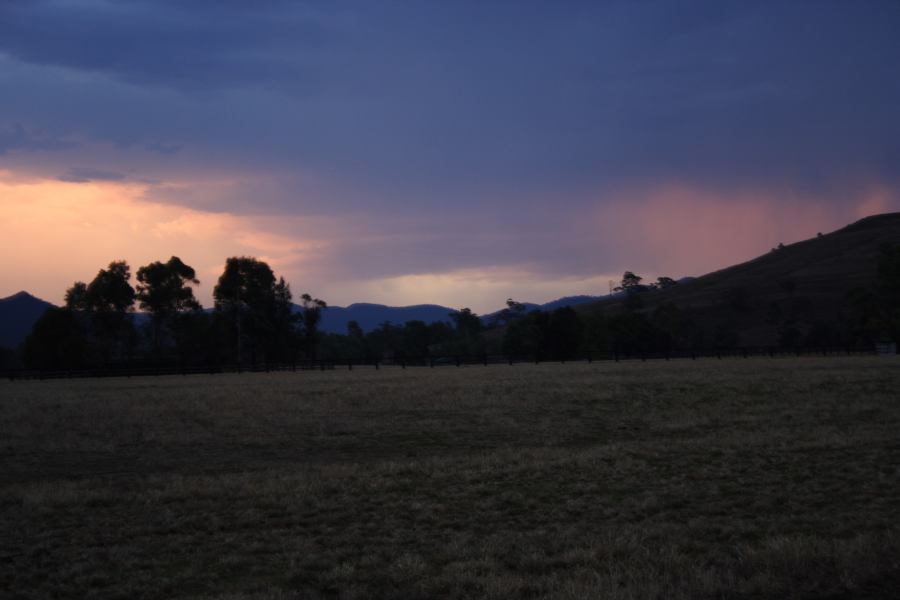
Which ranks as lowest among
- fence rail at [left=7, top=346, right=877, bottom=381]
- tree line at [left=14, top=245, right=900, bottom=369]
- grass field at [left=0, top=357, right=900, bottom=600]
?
grass field at [left=0, top=357, right=900, bottom=600]

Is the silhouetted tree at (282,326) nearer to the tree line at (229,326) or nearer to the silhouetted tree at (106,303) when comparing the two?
the tree line at (229,326)

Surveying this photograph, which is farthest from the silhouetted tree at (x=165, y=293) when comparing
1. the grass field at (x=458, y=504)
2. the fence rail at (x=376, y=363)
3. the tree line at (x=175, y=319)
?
the grass field at (x=458, y=504)

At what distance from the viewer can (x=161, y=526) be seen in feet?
38.8

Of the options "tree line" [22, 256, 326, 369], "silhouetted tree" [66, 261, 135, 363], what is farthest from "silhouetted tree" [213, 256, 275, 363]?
"silhouetted tree" [66, 261, 135, 363]

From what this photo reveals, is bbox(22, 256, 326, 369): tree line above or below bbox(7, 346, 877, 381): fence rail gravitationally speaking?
above

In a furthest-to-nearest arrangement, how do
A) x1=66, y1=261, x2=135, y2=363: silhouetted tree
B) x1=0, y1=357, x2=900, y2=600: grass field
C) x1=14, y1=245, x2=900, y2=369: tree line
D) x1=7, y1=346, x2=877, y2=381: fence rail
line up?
x1=66, y1=261, x2=135, y2=363: silhouetted tree → x1=14, y1=245, x2=900, y2=369: tree line → x1=7, y1=346, x2=877, y2=381: fence rail → x1=0, y1=357, x2=900, y2=600: grass field

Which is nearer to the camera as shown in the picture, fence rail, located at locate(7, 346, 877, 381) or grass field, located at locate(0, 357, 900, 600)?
grass field, located at locate(0, 357, 900, 600)

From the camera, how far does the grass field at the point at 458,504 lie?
8.77 metres

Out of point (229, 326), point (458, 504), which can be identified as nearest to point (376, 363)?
point (229, 326)

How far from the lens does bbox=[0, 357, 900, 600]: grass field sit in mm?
8766

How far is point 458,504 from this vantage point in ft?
42.7

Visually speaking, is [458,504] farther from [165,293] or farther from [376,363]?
A: [165,293]

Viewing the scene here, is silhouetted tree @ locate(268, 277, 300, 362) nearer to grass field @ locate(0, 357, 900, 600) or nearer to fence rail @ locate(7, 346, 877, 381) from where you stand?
fence rail @ locate(7, 346, 877, 381)

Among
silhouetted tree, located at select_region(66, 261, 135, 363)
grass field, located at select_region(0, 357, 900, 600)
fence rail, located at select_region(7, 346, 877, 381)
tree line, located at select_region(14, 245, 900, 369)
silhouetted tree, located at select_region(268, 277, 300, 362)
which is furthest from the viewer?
silhouetted tree, located at select_region(268, 277, 300, 362)
